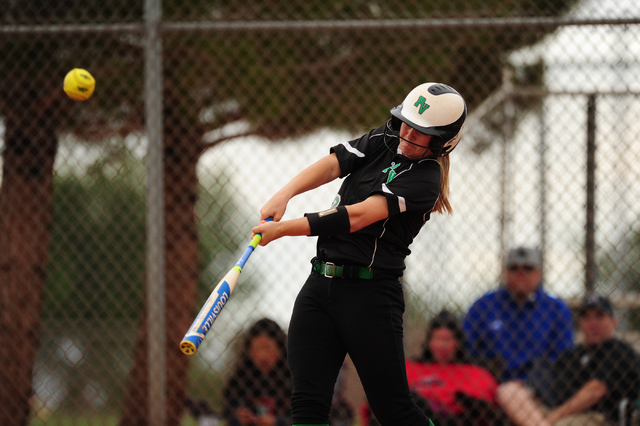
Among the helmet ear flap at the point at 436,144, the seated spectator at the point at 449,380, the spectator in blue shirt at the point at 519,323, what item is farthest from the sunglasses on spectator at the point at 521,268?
the helmet ear flap at the point at 436,144

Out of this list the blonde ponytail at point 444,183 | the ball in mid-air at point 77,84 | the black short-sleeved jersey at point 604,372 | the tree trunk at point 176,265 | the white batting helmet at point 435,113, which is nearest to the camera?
the white batting helmet at point 435,113

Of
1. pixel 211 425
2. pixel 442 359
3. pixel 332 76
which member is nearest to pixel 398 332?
pixel 442 359

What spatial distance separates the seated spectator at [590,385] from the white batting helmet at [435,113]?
2246 mm

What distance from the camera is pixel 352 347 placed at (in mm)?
2158

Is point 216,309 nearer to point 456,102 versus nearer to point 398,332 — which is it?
point 398,332

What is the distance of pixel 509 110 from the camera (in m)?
4.89

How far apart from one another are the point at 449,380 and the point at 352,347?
181 centimetres

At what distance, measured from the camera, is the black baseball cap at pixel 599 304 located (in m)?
3.70

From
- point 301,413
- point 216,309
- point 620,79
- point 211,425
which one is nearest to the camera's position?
point 216,309

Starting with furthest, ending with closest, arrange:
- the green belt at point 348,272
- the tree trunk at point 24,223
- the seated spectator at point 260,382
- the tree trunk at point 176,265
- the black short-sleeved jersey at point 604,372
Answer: the tree trunk at point 176,265 → the tree trunk at point 24,223 → the seated spectator at point 260,382 → the black short-sleeved jersey at point 604,372 → the green belt at point 348,272

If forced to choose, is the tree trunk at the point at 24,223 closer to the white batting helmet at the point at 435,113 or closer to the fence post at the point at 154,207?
the fence post at the point at 154,207

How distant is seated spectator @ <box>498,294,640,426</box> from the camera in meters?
3.53

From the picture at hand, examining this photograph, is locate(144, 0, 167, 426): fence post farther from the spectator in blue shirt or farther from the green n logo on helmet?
the spectator in blue shirt

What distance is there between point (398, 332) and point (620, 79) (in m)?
2.17
